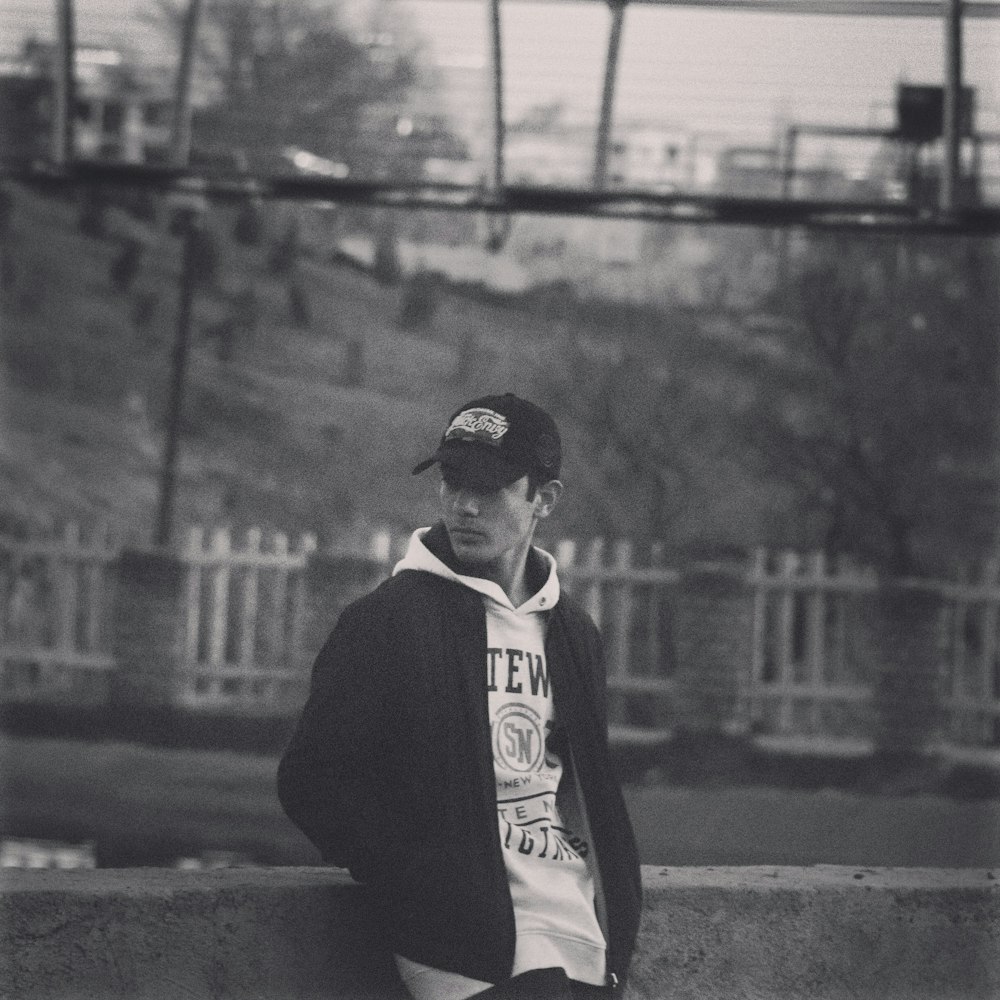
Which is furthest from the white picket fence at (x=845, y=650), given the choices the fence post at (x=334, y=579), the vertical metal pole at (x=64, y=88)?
the vertical metal pole at (x=64, y=88)

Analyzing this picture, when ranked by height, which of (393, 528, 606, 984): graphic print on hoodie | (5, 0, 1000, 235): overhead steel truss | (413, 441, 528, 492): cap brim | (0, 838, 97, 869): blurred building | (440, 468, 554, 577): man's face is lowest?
(0, 838, 97, 869): blurred building

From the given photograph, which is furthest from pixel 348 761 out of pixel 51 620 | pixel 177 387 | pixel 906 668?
pixel 177 387

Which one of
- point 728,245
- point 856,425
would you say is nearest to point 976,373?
point 856,425

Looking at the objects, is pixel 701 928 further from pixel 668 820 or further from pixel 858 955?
pixel 668 820

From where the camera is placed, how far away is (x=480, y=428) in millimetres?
2742

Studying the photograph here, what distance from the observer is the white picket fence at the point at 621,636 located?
12.3 metres

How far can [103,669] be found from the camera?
13414 millimetres

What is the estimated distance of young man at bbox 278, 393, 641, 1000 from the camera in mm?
2580

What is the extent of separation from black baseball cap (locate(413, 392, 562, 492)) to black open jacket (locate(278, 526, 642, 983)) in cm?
17

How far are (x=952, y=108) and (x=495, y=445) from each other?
5.05 m

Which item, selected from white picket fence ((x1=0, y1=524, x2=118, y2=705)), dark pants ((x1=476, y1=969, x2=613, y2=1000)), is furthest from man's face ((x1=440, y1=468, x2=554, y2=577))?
white picket fence ((x1=0, y1=524, x2=118, y2=705))

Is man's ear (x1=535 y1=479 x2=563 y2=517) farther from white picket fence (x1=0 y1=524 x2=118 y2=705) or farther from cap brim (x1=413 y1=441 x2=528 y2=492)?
white picket fence (x1=0 y1=524 x2=118 y2=705)

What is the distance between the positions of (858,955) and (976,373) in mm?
15854

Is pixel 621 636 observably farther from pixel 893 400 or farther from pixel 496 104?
pixel 893 400
